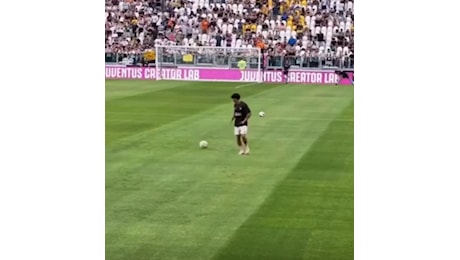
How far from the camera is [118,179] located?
7.30m

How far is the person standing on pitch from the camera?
885 centimetres

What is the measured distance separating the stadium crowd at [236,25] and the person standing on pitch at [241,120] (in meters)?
0.79

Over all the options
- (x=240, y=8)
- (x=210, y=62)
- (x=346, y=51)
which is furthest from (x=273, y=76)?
(x=346, y=51)

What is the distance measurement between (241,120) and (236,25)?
3.63 ft

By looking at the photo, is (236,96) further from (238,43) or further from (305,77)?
(305,77)

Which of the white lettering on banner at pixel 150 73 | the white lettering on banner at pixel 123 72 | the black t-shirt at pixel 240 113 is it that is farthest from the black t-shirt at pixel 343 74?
the white lettering on banner at pixel 150 73

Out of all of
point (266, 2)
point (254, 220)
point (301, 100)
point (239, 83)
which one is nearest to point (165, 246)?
point (254, 220)

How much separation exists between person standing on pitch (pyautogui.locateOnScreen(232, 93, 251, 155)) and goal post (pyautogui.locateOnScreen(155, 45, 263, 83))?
1.14 ft

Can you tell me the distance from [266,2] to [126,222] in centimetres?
245

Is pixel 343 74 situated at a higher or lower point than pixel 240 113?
higher

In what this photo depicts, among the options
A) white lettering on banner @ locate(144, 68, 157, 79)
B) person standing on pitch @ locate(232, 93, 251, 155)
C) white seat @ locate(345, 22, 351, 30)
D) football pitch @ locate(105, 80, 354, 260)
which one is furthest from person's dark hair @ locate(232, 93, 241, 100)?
white seat @ locate(345, 22, 351, 30)

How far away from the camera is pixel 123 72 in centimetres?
920

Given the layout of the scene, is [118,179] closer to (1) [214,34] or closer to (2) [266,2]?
(2) [266,2]

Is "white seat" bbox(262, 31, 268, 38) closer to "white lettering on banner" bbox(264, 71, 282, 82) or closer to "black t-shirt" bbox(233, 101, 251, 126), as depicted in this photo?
"black t-shirt" bbox(233, 101, 251, 126)
